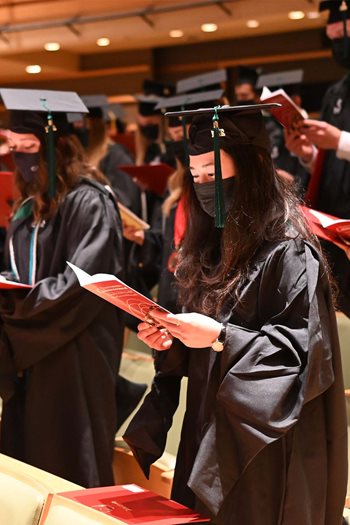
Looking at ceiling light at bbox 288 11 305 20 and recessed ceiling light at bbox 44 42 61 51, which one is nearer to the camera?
ceiling light at bbox 288 11 305 20

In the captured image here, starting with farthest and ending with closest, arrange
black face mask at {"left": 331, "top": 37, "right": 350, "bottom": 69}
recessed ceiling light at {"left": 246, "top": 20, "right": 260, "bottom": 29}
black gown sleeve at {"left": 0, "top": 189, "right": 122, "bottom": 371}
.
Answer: recessed ceiling light at {"left": 246, "top": 20, "right": 260, "bottom": 29} < black face mask at {"left": 331, "top": 37, "right": 350, "bottom": 69} < black gown sleeve at {"left": 0, "top": 189, "right": 122, "bottom": 371}

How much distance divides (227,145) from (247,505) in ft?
3.23

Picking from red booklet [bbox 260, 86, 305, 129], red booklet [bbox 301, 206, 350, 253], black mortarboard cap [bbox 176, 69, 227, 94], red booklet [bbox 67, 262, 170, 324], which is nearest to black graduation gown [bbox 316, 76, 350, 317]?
red booklet [bbox 260, 86, 305, 129]

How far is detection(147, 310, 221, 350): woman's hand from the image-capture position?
2.14m

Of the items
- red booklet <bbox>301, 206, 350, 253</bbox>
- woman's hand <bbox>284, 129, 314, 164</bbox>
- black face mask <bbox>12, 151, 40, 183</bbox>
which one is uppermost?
woman's hand <bbox>284, 129, 314, 164</bbox>

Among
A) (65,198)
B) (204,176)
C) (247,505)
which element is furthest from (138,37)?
(247,505)

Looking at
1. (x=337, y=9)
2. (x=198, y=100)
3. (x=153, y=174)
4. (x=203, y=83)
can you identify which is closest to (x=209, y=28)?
(x=203, y=83)

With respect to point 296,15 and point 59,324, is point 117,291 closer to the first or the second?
point 59,324

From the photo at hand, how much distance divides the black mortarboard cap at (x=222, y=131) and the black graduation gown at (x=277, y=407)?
24 centimetres

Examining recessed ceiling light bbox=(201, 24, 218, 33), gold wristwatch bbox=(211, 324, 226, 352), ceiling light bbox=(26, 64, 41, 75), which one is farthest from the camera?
ceiling light bbox=(26, 64, 41, 75)

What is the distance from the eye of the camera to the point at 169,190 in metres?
5.00

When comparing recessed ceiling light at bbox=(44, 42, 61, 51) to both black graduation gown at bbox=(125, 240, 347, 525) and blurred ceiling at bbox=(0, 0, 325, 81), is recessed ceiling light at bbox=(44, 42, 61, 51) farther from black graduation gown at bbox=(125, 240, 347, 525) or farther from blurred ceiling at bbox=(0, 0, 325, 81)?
black graduation gown at bbox=(125, 240, 347, 525)

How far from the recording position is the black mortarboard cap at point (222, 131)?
237cm

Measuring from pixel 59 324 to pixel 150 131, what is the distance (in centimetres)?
350
